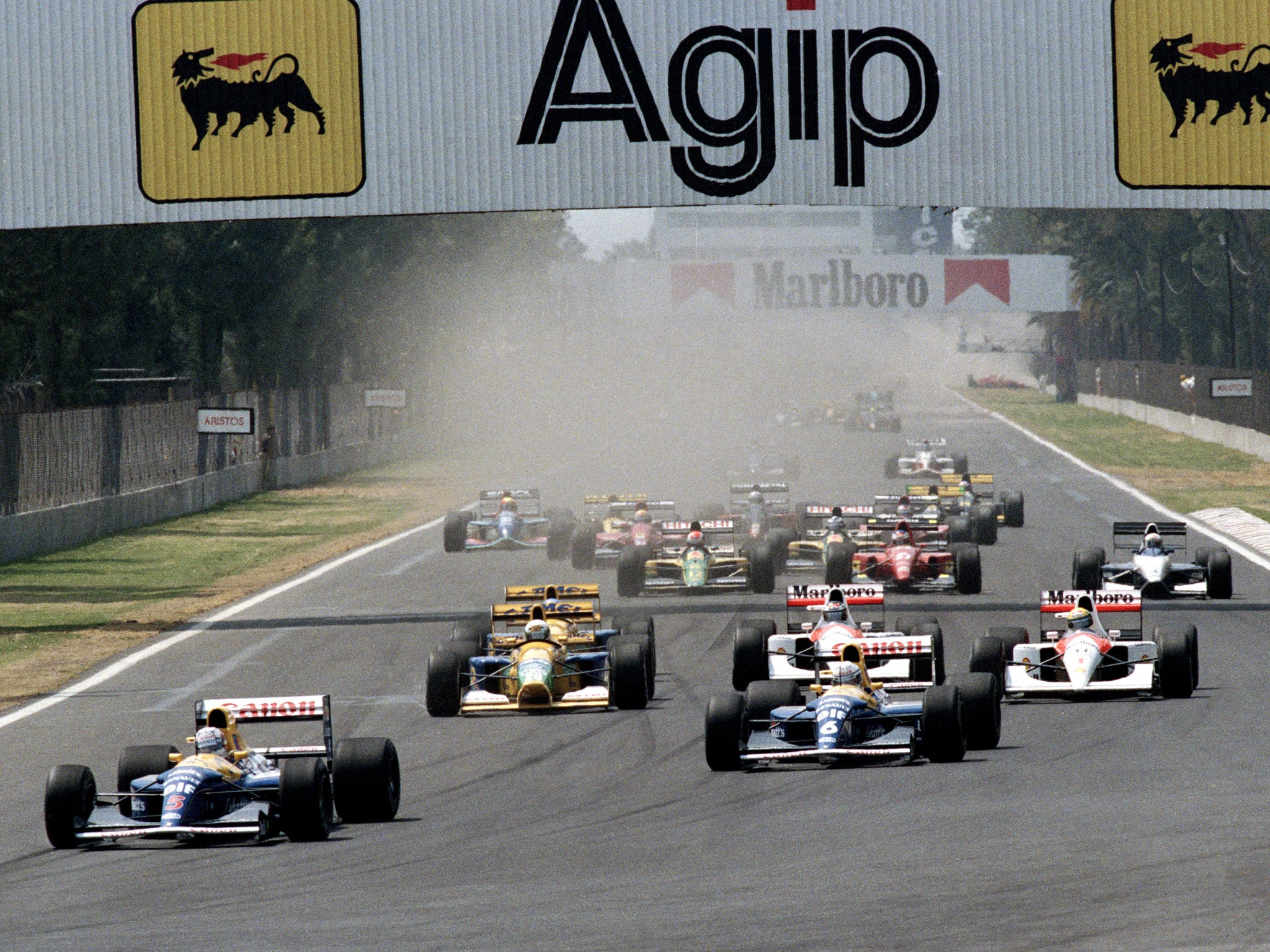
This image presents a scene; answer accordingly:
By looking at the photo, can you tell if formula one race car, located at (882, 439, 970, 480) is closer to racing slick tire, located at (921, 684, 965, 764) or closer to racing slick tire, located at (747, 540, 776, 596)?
racing slick tire, located at (747, 540, 776, 596)

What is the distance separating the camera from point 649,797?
45.0 feet

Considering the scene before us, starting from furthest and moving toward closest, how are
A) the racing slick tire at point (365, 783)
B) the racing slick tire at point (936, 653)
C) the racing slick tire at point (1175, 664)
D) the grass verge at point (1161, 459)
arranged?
the grass verge at point (1161, 459)
the racing slick tire at point (936, 653)
the racing slick tire at point (1175, 664)
the racing slick tire at point (365, 783)

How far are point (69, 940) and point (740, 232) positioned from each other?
18490 cm

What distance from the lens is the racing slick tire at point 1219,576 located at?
993 inches

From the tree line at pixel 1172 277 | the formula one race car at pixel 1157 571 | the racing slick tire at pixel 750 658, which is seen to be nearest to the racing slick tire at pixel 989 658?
the racing slick tire at pixel 750 658

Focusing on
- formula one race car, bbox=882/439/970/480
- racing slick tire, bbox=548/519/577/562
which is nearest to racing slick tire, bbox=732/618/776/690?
racing slick tire, bbox=548/519/577/562

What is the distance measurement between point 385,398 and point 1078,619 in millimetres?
45017

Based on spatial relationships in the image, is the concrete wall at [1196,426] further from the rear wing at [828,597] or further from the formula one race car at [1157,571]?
the rear wing at [828,597]

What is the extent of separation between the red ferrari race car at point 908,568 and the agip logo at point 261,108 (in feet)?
25.6

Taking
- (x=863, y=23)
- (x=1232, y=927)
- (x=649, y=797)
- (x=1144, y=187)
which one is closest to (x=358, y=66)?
(x=863, y=23)

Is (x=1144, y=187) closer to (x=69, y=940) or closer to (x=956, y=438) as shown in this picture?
(x=69, y=940)

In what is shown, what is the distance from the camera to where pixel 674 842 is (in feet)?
40.1

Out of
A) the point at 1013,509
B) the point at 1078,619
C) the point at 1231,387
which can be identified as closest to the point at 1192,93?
the point at 1078,619

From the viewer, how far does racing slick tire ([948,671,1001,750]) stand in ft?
49.4
